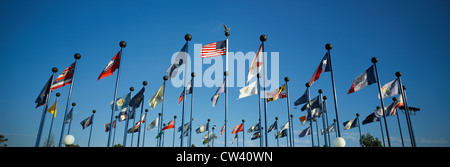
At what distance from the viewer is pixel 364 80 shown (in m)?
15.3

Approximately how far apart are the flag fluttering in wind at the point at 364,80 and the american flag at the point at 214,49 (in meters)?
9.20

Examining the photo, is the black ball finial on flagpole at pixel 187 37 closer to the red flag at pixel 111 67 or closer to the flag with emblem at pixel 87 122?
the red flag at pixel 111 67

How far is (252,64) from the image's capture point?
13742 millimetres

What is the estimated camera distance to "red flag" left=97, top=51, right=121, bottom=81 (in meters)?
15.2

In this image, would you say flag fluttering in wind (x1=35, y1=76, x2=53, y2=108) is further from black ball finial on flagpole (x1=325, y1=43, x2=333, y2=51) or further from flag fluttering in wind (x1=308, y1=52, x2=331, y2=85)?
black ball finial on flagpole (x1=325, y1=43, x2=333, y2=51)

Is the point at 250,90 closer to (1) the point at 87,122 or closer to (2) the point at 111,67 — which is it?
(2) the point at 111,67

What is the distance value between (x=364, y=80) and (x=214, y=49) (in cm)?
1022

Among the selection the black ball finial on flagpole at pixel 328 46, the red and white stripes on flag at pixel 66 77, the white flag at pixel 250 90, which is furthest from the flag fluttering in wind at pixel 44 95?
the black ball finial on flagpole at pixel 328 46

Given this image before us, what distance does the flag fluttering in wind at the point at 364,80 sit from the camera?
14919 millimetres

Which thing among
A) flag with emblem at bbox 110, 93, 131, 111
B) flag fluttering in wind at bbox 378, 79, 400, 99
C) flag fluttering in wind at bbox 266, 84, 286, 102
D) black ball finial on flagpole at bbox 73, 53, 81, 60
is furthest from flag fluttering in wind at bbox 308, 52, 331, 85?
black ball finial on flagpole at bbox 73, 53, 81, 60

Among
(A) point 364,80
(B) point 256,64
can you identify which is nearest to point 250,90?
(B) point 256,64

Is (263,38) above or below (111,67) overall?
above
